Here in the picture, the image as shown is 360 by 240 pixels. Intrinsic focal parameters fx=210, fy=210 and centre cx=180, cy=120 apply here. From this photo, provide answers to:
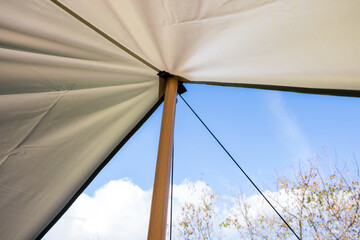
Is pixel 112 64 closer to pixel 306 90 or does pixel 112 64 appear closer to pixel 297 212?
pixel 306 90

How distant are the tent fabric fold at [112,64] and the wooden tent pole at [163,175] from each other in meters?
0.30

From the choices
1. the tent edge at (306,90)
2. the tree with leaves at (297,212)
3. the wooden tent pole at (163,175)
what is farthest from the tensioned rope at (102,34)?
the tree with leaves at (297,212)

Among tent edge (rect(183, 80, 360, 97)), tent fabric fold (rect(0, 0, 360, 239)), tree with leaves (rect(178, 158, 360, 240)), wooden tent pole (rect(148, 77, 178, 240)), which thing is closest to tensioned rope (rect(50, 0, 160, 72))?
tent fabric fold (rect(0, 0, 360, 239))

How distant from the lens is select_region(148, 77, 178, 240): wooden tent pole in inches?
36.8

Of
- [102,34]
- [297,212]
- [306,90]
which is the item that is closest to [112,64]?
[102,34]

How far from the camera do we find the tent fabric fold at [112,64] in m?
1.01

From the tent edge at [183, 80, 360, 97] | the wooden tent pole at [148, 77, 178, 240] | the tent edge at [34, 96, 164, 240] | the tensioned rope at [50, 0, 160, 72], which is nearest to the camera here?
the wooden tent pole at [148, 77, 178, 240]

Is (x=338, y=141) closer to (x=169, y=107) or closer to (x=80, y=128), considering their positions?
(x=169, y=107)

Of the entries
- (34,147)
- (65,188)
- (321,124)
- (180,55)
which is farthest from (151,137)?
(321,124)

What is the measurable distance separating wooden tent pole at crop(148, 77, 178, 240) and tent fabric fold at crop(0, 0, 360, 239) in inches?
11.7

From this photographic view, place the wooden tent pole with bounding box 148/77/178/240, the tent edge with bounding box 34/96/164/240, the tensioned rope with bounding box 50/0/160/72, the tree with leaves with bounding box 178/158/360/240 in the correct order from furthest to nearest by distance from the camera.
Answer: the tree with leaves with bounding box 178/158/360/240 → the tent edge with bounding box 34/96/164/240 → the tensioned rope with bounding box 50/0/160/72 → the wooden tent pole with bounding box 148/77/178/240

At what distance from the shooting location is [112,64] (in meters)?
1.42

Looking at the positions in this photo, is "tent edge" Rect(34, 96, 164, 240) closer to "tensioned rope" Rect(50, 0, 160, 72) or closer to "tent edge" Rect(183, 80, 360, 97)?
"tensioned rope" Rect(50, 0, 160, 72)

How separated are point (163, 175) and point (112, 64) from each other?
829 mm
